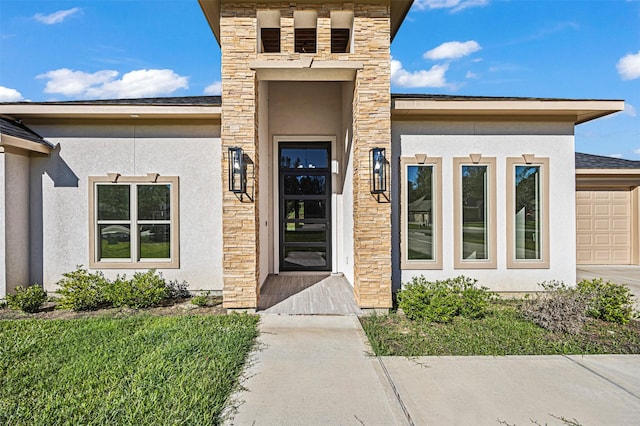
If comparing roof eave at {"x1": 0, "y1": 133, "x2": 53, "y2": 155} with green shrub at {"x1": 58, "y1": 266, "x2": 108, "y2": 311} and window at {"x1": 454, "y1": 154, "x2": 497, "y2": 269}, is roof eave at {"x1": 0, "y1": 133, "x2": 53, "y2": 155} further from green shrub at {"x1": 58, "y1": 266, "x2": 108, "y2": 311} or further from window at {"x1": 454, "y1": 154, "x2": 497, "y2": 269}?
window at {"x1": 454, "y1": 154, "x2": 497, "y2": 269}

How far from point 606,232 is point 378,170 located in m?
8.11

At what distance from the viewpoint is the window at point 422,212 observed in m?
6.30

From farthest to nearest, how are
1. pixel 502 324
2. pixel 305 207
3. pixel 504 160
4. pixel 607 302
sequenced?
pixel 305 207
pixel 504 160
pixel 607 302
pixel 502 324

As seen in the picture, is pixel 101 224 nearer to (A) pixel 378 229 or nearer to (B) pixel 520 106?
(A) pixel 378 229

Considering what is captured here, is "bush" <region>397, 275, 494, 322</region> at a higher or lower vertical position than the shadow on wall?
lower

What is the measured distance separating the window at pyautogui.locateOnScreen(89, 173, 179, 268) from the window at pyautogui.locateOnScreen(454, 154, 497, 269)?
5.30 meters

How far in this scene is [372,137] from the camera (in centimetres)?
538

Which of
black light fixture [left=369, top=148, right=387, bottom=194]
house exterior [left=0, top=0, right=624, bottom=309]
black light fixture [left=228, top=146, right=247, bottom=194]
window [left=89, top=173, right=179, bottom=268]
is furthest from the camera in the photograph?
window [left=89, top=173, right=179, bottom=268]

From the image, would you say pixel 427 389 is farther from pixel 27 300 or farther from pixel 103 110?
pixel 103 110

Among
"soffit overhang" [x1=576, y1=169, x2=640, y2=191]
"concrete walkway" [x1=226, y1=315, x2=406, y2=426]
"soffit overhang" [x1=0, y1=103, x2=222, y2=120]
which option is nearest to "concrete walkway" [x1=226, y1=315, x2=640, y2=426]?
"concrete walkway" [x1=226, y1=315, x2=406, y2=426]

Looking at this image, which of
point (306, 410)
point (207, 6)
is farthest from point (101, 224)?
point (306, 410)

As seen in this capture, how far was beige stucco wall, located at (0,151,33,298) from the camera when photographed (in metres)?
5.88

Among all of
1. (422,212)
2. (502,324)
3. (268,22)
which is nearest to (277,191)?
(422,212)

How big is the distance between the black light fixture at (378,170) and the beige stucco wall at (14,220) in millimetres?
6177
